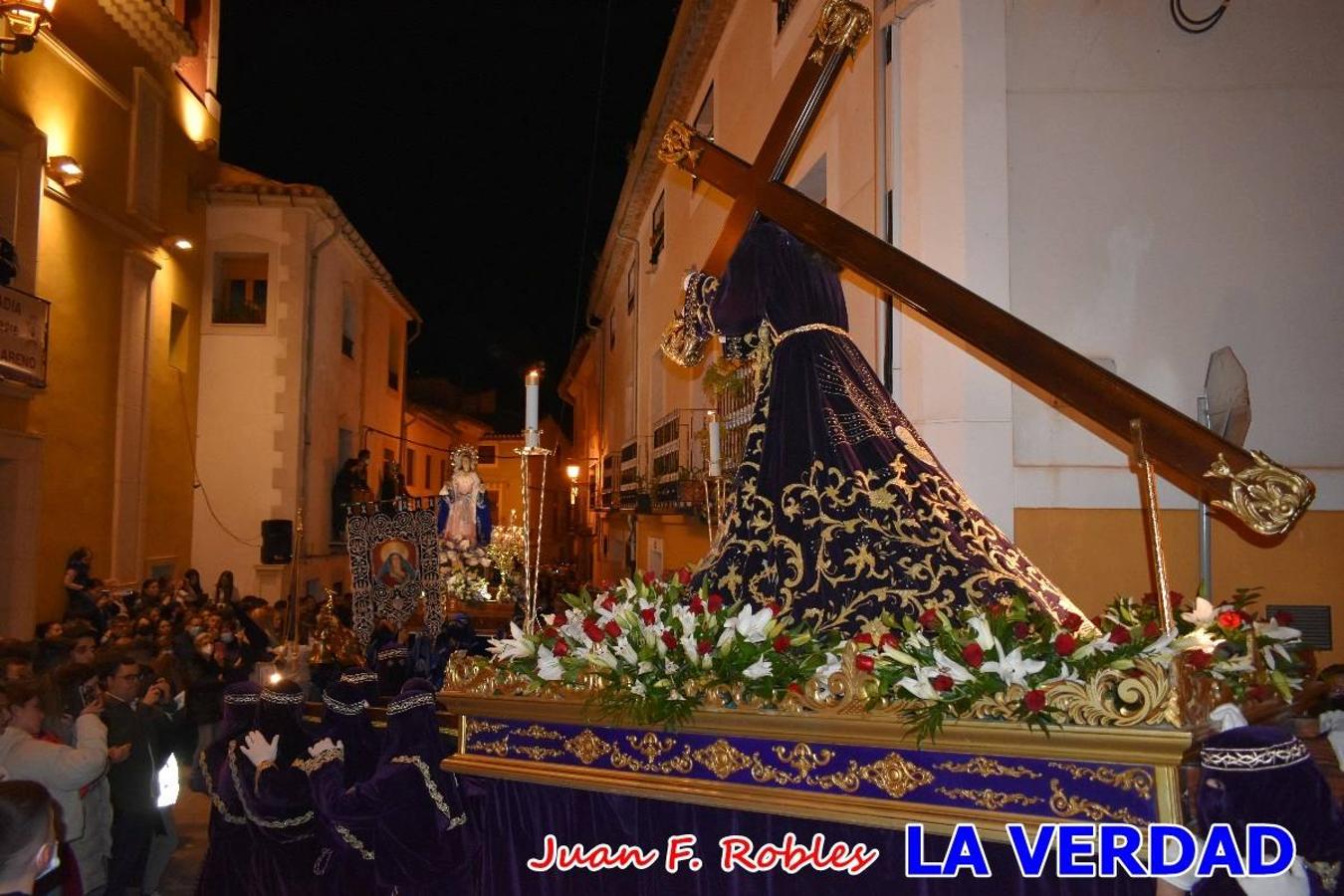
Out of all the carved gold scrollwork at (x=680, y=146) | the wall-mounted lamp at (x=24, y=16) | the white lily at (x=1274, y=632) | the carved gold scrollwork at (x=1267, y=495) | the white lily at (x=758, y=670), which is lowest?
the white lily at (x=758, y=670)

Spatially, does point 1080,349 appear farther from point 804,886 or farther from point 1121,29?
point 804,886

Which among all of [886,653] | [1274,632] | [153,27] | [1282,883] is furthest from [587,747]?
[153,27]

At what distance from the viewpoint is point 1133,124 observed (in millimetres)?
5164

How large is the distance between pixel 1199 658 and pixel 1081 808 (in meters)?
0.64

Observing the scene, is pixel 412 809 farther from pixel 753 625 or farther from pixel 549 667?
pixel 753 625

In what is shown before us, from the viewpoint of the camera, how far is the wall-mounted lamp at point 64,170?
33.3ft

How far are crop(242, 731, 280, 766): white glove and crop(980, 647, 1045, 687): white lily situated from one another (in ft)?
9.97

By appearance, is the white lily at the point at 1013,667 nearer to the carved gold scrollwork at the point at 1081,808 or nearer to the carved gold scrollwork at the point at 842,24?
Result: the carved gold scrollwork at the point at 1081,808

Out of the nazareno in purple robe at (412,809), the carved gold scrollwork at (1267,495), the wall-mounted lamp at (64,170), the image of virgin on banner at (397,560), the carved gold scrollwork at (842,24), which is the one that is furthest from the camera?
the wall-mounted lamp at (64,170)

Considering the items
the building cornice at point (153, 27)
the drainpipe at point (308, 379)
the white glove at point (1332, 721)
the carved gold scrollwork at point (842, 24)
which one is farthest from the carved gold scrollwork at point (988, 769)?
the drainpipe at point (308, 379)

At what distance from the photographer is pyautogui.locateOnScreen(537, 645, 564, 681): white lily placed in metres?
3.10

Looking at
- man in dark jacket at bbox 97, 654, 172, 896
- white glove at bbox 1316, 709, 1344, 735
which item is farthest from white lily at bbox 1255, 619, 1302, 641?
man in dark jacket at bbox 97, 654, 172, 896

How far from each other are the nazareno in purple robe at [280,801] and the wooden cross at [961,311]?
2.60m

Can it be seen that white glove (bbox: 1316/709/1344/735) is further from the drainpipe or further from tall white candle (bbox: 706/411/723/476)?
the drainpipe
